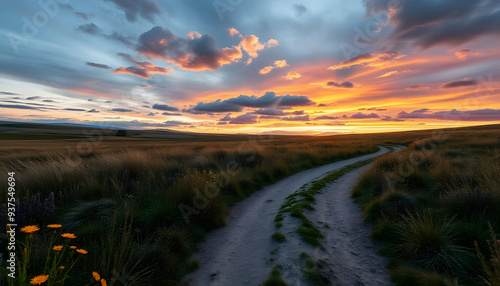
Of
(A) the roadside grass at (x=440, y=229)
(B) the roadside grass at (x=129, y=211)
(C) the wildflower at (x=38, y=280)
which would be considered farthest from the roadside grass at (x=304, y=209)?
(C) the wildflower at (x=38, y=280)

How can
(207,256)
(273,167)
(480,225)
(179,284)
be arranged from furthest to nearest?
(273,167), (207,256), (480,225), (179,284)

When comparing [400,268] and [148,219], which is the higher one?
[148,219]

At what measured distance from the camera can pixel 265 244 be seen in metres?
5.76

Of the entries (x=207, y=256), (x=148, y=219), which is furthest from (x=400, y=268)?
(x=148, y=219)

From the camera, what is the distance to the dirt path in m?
4.54

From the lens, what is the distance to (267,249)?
5.48 m

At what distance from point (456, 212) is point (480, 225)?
0.93 m

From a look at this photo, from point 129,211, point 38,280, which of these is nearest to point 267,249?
point 129,211

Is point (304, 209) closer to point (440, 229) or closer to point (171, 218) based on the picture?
point (440, 229)

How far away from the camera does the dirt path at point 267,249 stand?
4.54m

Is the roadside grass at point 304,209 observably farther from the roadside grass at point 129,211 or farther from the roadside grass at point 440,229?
the roadside grass at point 129,211

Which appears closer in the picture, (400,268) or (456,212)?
(400,268)

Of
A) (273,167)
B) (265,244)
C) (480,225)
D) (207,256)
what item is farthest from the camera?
(273,167)

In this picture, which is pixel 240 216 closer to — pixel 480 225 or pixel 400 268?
pixel 400 268
